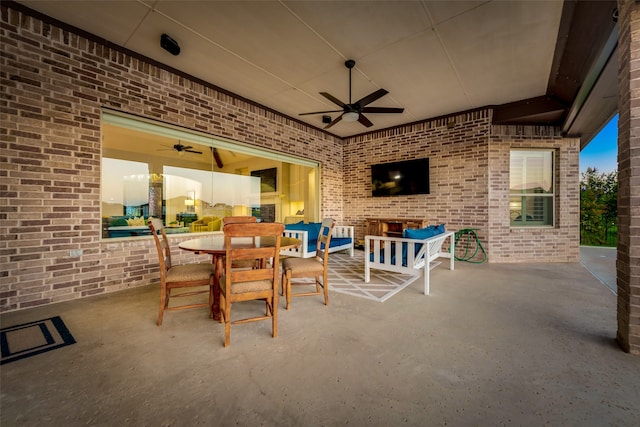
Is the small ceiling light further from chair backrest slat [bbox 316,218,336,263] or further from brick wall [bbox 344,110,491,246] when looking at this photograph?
brick wall [bbox 344,110,491,246]

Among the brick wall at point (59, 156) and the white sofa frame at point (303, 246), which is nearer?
the brick wall at point (59, 156)

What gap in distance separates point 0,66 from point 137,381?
340cm

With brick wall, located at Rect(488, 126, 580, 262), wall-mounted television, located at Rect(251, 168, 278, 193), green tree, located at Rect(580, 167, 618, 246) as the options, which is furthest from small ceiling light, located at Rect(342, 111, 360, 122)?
green tree, located at Rect(580, 167, 618, 246)

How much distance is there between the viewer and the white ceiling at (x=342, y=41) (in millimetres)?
2578

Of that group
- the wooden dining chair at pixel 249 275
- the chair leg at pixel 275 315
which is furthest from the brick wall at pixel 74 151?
the chair leg at pixel 275 315

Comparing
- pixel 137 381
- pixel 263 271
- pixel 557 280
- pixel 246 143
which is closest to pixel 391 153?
pixel 246 143

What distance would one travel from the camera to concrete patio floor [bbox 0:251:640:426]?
4.14 feet

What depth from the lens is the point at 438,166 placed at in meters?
5.58

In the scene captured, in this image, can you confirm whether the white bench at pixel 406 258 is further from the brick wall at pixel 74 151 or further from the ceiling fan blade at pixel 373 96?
the brick wall at pixel 74 151

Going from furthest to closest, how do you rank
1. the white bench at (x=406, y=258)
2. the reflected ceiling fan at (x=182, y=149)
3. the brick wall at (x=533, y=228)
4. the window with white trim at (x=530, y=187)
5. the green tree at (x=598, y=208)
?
the green tree at (x=598, y=208), the window with white trim at (x=530, y=187), the brick wall at (x=533, y=228), the reflected ceiling fan at (x=182, y=149), the white bench at (x=406, y=258)

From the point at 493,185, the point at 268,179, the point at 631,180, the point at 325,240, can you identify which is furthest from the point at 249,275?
the point at 493,185

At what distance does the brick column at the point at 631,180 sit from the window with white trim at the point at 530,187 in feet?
12.3

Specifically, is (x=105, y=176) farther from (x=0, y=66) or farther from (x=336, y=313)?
(x=336, y=313)

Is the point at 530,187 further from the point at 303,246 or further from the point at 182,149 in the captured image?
the point at 182,149
